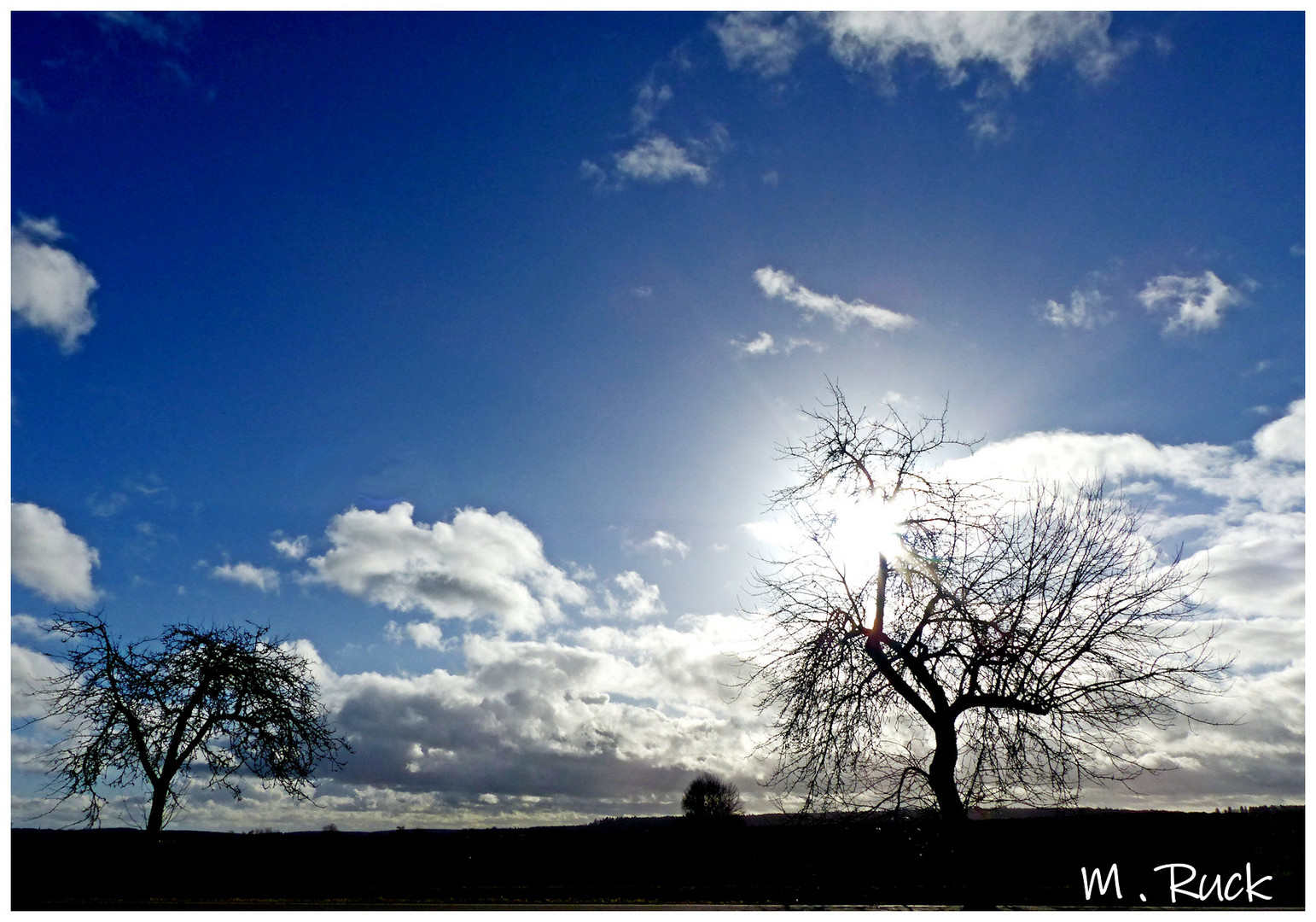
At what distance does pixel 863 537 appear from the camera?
1358cm

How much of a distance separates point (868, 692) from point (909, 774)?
144cm

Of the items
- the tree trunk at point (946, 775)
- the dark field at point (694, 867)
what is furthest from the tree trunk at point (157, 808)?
the tree trunk at point (946, 775)

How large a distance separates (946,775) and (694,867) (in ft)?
41.3

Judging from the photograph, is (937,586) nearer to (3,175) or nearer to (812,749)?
(812,749)

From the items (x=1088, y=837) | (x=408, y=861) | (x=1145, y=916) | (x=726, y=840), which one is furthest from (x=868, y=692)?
(x=408, y=861)

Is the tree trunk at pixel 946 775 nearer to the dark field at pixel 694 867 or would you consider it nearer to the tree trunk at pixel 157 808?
the dark field at pixel 694 867

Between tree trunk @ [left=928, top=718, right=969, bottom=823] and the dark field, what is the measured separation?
0.33 metres

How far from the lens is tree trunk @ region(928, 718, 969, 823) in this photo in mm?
11953

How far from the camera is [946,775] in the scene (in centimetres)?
1216
